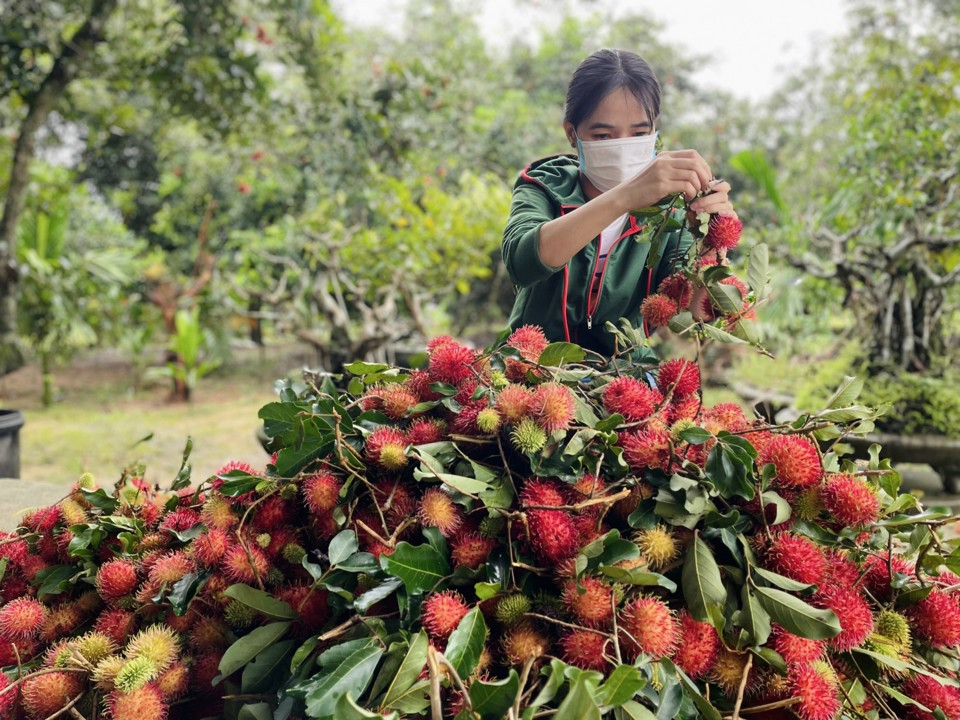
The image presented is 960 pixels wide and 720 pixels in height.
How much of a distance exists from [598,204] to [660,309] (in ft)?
0.53

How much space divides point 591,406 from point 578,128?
→ 21.9 inches

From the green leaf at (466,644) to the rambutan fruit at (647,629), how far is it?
0.38ft

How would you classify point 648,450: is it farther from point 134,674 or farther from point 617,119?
point 617,119

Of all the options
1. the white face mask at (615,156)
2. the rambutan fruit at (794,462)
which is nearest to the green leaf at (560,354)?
the rambutan fruit at (794,462)

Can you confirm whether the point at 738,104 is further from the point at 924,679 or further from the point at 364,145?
the point at 924,679

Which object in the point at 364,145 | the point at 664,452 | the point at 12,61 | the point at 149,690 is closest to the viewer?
the point at 149,690

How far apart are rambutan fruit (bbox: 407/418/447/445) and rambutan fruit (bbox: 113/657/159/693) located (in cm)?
29

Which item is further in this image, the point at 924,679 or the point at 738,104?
the point at 738,104

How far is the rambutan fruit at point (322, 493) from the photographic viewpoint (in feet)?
2.11

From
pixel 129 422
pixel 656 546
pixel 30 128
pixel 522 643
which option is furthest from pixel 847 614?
pixel 129 422

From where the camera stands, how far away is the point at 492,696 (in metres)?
0.47

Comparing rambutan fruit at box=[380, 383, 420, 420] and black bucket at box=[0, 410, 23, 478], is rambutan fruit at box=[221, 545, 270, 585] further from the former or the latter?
black bucket at box=[0, 410, 23, 478]

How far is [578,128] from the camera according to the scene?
1085 mm

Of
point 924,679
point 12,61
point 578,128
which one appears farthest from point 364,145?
point 924,679
